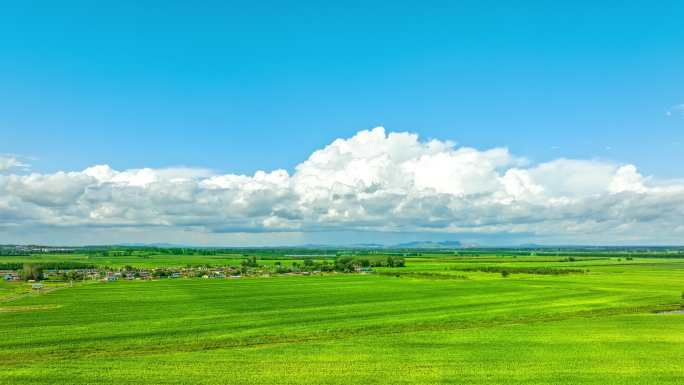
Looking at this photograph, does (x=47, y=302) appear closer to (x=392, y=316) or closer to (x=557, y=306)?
(x=392, y=316)

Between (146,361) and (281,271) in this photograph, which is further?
(281,271)

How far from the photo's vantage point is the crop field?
35.3 meters

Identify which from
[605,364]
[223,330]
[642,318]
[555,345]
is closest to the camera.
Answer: [605,364]

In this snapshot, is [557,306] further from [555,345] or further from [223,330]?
[223,330]

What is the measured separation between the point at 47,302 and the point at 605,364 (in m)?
78.3

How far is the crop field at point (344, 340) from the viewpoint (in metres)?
35.3

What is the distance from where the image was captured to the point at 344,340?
4716 centimetres

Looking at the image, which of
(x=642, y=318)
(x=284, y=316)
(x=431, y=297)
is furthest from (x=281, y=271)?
(x=642, y=318)

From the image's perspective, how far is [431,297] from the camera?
8375 centimetres

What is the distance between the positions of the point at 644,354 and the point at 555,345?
6.95 m

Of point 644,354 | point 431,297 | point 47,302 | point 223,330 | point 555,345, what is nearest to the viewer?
point 644,354

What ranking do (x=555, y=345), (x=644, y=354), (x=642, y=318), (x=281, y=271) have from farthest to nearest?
1. (x=281, y=271)
2. (x=642, y=318)
3. (x=555, y=345)
4. (x=644, y=354)

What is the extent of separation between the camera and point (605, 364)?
38375 mm

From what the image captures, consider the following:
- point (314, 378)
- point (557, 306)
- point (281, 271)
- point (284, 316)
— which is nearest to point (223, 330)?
point (284, 316)
